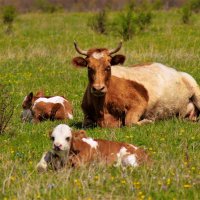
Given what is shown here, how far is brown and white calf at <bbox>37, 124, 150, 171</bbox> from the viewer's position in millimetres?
8484

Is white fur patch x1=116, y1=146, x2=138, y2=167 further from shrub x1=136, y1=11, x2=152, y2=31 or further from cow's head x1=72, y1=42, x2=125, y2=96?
shrub x1=136, y1=11, x2=152, y2=31

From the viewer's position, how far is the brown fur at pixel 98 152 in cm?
870

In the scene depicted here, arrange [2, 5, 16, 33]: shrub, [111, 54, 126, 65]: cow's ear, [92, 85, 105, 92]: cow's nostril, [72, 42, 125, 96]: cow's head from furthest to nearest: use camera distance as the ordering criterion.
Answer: [2, 5, 16, 33]: shrub < [111, 54, 126, 65]: cow's ear < [72, 42, 125, 96]: cow's head < [92, 85, 105, 92]: cow's nostril

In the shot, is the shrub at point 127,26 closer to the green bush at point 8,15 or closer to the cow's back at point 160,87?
the green bush at point 8,15

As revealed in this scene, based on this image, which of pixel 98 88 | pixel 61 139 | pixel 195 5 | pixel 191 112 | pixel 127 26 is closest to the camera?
pixel 61 139

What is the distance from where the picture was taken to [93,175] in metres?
7.80

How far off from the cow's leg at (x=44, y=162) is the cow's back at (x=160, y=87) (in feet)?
14.7

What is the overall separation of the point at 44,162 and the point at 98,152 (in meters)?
0.77

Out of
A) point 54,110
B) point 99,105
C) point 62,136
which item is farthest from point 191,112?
point 62,136

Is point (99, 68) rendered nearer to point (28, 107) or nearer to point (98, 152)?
point (28, 107)

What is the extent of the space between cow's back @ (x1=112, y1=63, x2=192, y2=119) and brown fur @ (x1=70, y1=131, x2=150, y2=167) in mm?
3861

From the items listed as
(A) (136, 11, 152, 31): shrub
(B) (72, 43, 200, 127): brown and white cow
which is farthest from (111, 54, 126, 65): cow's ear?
(A) (136, 11, 152, 31): shrub

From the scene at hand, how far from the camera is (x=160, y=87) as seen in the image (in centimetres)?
1307

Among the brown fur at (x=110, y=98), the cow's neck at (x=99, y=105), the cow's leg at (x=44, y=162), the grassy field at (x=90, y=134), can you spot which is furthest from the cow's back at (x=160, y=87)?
the cow's leg at (x=44, y=162)
